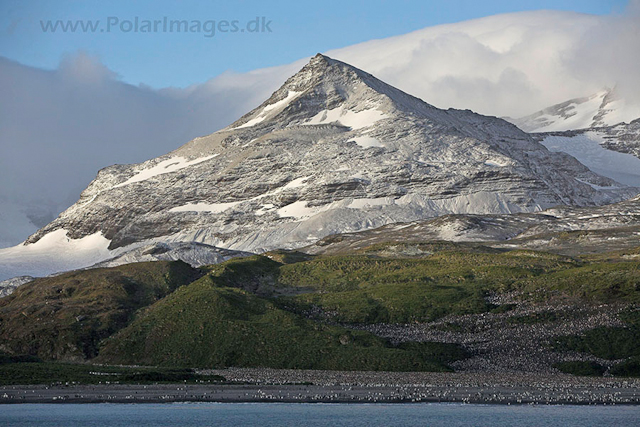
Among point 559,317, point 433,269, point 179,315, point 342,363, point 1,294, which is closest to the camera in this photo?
point 342,363

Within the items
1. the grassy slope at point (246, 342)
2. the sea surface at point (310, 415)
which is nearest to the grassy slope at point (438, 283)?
the grassy slope at point (246, 342)

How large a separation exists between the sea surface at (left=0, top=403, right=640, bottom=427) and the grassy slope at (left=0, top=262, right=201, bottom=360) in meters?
35.5

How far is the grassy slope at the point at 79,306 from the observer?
94.1m

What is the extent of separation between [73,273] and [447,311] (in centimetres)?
6199

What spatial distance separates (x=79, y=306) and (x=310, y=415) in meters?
57.6

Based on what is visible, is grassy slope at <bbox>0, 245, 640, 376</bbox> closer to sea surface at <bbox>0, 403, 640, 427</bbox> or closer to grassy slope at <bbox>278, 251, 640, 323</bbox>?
grassy slope at <bbox>278, 251, 640, 323</bbox>

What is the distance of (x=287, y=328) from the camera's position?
285ft

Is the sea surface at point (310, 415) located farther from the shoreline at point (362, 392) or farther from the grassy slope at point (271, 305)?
the grassy slope at point (271, 305)

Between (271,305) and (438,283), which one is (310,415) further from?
(438,283)

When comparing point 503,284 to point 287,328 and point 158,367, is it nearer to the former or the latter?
point 287,328

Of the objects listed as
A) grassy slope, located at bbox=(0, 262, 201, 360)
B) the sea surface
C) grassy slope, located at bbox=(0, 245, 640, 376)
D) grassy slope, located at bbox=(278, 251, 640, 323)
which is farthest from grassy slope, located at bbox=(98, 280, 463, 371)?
the sea surface

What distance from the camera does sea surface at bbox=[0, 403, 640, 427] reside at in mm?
51938

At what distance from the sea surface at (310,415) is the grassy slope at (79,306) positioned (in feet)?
117

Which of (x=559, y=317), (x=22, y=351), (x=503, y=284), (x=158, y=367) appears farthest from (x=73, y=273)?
(x=559, y=317)
